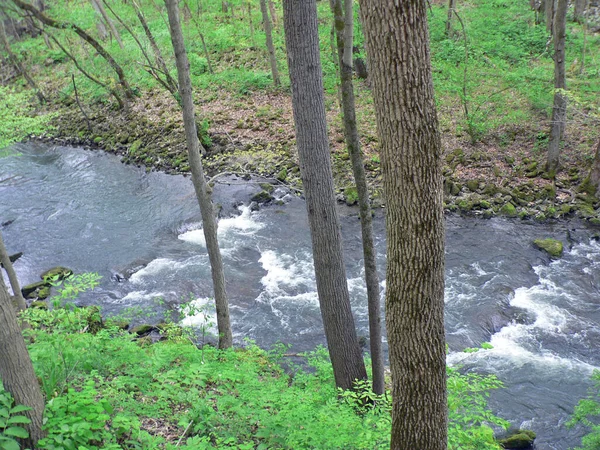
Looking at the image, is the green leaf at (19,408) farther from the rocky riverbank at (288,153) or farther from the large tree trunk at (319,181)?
the rocky riverbank at (288,153)

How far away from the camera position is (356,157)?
580 centimetres

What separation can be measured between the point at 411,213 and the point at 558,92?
12356mm

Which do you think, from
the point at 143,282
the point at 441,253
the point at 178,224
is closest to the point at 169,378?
the point at 441,253

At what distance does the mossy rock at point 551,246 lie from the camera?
11.7 meters

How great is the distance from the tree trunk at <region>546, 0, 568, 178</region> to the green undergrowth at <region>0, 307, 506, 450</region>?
10945 millimetres

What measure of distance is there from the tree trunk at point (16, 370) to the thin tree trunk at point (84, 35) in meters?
18.9

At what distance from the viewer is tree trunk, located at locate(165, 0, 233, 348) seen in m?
6.27

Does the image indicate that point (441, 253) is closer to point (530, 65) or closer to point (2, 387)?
point (2, 387)

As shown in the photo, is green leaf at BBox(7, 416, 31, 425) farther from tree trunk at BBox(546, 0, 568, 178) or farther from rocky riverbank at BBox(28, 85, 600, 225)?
tree trunk at BBox(546, 0, 568, 178)

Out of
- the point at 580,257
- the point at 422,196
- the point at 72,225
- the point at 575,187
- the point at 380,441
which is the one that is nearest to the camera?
the point at 422,196

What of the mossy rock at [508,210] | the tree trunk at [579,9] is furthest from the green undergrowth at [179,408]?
the tree trunk at [579,9]

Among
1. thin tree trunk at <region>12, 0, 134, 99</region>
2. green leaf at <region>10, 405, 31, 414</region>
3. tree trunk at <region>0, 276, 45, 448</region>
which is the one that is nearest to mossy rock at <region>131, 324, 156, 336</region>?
tree trunk at <region>0, 276, 45, 448</region>

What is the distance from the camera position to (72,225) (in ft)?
48.4

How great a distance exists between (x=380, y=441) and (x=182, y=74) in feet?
16.6
